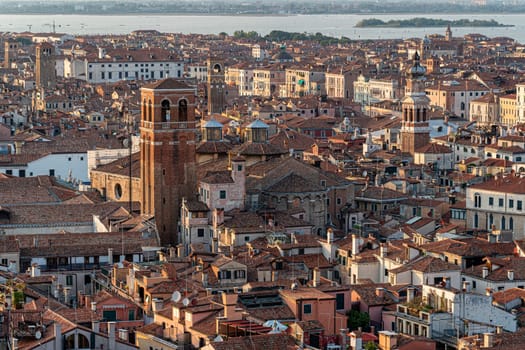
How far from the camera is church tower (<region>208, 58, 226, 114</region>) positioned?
195ft

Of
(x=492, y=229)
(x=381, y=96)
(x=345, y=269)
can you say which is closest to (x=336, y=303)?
(x=345, y=269)

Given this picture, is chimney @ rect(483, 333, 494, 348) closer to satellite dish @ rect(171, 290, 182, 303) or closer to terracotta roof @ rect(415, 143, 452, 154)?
satellite dish @ rect(171, 290, 182, 303)

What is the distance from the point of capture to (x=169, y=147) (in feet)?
106

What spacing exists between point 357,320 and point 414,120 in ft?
82.8

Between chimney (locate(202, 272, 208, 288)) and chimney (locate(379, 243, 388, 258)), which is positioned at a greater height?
chimney (locate(202, 272, 208, 288))

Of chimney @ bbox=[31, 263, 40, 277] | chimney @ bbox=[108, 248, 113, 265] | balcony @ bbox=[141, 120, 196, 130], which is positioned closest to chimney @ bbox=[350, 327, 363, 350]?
chimney @ bbox=[31, 263, 40, 277]

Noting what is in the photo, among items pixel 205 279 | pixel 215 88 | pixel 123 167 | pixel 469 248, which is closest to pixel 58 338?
pixel 205 279

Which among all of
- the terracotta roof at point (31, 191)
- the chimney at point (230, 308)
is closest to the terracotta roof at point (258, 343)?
the chimney at point (230, 308)

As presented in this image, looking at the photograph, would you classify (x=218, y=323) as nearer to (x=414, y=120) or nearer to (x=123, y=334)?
(x=123, y=334)

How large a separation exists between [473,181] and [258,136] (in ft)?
17.9

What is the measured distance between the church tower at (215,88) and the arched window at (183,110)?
26647 millimetres

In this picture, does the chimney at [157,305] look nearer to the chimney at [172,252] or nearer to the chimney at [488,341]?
the chimney at [488,341]

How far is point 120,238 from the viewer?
90.7 feet

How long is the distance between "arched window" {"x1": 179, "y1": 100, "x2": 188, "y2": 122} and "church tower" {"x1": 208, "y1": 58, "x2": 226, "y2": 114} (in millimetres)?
26647
